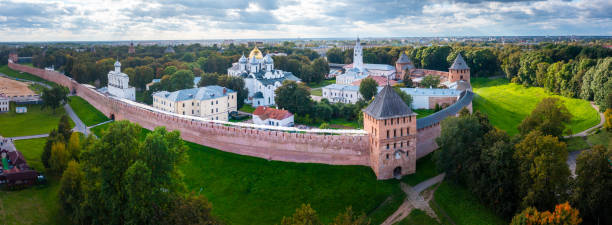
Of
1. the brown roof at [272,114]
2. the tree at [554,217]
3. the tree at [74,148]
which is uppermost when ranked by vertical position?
the brown roof at [272,114]

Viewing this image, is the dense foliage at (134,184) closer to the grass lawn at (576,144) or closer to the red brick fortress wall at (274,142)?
the red brick fortress wall at (274,142)

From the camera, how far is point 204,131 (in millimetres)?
34469

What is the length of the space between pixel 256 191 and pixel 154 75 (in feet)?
153

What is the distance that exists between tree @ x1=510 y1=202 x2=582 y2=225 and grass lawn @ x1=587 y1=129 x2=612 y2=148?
14631mm

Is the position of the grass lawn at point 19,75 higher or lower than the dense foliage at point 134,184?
higher

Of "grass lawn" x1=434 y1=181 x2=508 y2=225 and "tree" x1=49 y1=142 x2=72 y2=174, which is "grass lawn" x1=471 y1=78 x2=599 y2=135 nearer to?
"grass lawn" x1=434 y1=181 x2=508 y2=225

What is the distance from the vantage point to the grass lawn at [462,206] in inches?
907

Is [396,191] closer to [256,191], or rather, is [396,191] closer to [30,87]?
[256,191]

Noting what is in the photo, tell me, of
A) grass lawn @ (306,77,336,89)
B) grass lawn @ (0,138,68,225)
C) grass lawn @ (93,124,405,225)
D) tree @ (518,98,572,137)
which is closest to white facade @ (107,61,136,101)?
grass lawn @ (0,138,68,225)

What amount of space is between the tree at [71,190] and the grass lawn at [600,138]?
3232 cm

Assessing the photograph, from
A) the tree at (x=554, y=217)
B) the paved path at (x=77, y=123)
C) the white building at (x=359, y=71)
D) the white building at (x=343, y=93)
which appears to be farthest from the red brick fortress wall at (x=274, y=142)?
the white building at (x=359, y=71)

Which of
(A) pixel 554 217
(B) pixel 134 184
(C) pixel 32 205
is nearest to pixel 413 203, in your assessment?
(A) pixel 554 217

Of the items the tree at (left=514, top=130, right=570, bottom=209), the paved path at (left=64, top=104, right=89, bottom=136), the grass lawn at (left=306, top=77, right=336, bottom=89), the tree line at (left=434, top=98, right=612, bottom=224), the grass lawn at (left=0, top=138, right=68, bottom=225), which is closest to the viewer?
the tree line at (left=434, top=98, right=612, bottom=224)

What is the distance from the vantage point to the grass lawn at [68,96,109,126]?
46.8 metres
